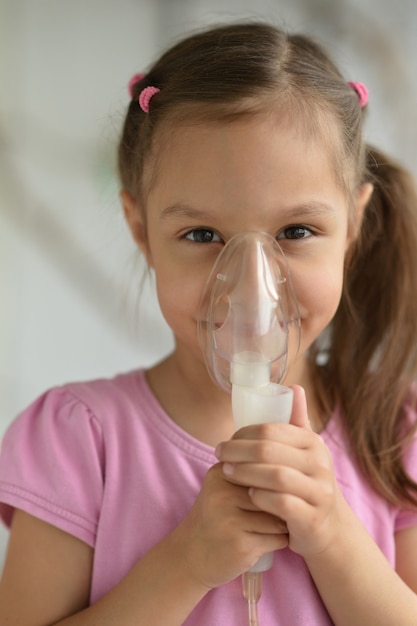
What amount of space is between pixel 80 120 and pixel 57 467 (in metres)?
0.72

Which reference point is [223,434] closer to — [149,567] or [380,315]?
[149,567]

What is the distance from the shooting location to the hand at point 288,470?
0.71 m

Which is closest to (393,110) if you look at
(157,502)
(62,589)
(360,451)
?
(360,451)

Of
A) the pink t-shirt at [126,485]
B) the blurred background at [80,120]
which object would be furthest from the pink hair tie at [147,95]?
the blurred background at [80,120]

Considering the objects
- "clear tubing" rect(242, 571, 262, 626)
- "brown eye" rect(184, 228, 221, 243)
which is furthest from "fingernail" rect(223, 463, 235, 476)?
"brown eye" rect(184, 228, 221, 243)

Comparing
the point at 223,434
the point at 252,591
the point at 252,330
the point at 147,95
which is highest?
the point at 147,95

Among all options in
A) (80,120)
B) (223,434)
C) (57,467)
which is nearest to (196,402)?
(223,434)

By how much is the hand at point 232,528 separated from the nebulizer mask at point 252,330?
0.02 metres

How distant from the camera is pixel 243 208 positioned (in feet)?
2.65

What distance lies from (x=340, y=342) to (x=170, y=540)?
38cm

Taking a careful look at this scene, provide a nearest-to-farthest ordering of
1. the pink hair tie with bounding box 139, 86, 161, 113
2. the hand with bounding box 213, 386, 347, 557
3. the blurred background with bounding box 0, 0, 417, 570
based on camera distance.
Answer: the hand with bounding box 213, 386, 347, 557
the pink hair tie with bounding box 139, 86, 161, 113
the blurred background with bounding box 0, 0, 417, 570

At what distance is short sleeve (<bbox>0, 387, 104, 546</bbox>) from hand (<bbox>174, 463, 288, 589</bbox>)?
6.8 inches

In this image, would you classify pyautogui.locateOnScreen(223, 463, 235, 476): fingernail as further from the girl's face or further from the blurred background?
the blurred background

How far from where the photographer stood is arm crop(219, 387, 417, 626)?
0.71 metres
